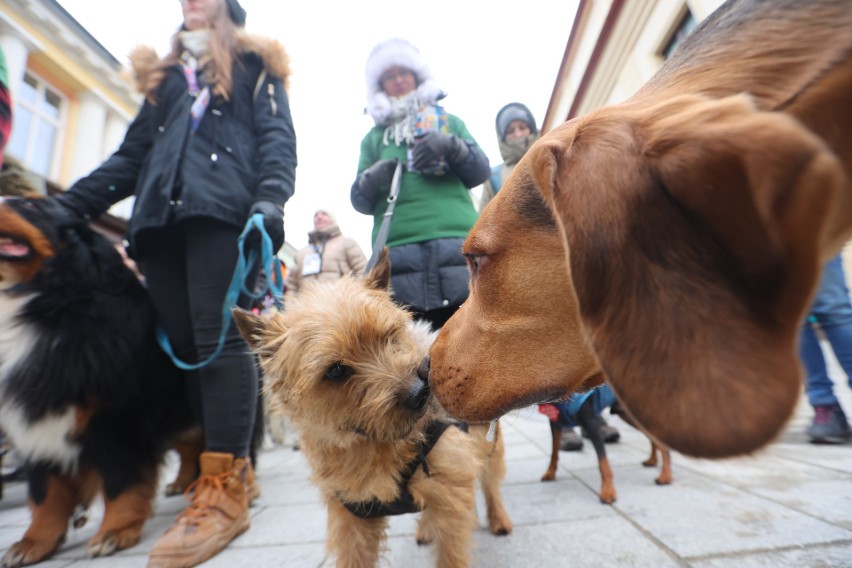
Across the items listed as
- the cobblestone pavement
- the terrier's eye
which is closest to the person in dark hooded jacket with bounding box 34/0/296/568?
the cobblestone pavement

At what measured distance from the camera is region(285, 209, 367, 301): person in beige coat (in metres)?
6.09

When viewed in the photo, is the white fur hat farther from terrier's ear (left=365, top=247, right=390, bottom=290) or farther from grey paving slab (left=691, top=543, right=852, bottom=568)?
grey paving slab (left=691, top=543, right=852, bottom=568)

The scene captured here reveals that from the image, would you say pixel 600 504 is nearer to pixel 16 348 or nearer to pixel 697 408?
pixel 697 408

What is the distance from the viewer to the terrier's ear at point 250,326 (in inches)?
79.9

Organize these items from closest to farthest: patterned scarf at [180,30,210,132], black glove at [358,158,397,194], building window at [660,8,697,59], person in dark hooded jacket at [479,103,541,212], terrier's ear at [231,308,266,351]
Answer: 1. terrier's ear at [231,308,266,351]
2. patterned scarf at [180,30,210,132]
3. black glove at [358,158,397,194]
4. person in dark hooded jacket at [479,103,541,212]
5. building window at [660,8,697,59]

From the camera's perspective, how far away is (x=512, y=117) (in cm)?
478

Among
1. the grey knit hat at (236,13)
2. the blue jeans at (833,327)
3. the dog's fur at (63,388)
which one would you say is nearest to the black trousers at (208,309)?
the dog's fur at (63,388)

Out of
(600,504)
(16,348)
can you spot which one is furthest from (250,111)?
(600,504)

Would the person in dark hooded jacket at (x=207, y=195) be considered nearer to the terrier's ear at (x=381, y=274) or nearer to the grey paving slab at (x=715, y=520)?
the terrier's ear at (x=381, y=274)

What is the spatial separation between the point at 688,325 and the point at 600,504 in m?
2.11

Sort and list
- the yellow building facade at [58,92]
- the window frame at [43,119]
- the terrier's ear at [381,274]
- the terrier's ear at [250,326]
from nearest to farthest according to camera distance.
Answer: the terrier's ear at [250,326] → the terrier's ear at [381,274] → the yellow building facade at [58,92] → the window frame at [43,119]

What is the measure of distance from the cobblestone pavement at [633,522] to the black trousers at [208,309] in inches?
27.4

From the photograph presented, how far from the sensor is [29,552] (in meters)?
2.31

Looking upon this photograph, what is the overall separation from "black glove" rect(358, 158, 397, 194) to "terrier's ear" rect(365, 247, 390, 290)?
825mm
